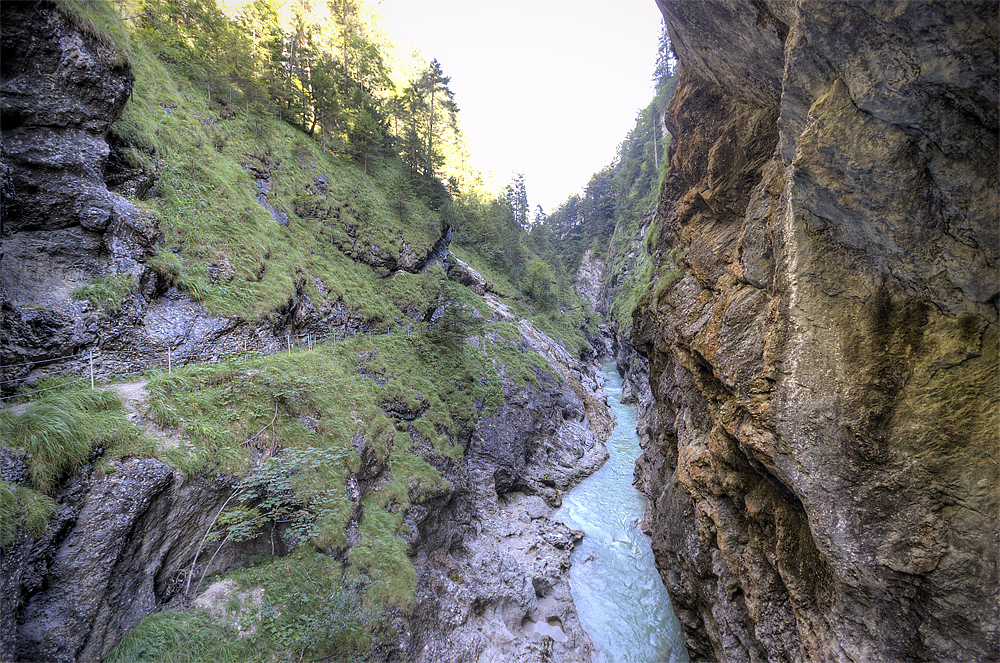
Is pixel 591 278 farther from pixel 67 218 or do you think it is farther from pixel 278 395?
pixel 67 218

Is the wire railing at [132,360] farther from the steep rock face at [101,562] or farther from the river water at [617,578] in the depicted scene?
the river water at [617,578]

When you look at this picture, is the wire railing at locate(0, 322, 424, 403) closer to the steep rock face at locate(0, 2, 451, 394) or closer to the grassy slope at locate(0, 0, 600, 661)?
the steep rock face at locate(0, 2, 451, 394)

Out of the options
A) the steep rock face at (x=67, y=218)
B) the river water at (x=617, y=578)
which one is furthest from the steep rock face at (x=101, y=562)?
the river water at (x=617, y=578)

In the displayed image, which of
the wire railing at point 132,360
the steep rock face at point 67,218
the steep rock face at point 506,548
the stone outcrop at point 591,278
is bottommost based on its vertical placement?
the steep rock face at point 506,548

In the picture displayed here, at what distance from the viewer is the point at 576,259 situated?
67.0 meters

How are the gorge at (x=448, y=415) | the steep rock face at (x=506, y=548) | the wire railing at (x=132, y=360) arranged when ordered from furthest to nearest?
the steep rock face at (x=506, y=548), the wire railing at (x=132, y=360), the gorge at (x=448, y=415)

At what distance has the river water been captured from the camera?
1180cm

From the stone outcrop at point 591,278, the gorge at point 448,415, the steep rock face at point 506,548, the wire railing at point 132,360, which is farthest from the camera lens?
the stone outcrop at point 591,278

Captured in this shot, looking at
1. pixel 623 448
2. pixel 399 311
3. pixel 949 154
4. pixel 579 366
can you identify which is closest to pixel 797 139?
pixel 949 154

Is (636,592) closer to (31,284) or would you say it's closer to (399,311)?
(399,311)

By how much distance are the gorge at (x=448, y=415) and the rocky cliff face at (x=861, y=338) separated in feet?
0.12

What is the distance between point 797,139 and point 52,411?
42.5ft

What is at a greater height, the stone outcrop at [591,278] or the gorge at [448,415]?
the stone outcrop at [591,278]

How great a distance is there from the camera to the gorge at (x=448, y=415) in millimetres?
4797
